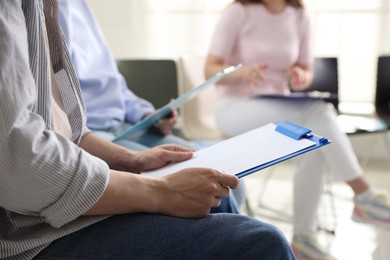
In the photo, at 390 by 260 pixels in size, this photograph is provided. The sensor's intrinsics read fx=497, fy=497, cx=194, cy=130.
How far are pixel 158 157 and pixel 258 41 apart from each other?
1.28 meters

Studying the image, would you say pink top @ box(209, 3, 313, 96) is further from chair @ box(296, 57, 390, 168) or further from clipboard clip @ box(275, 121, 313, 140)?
clipboard clip @ box(275, 121, 313, 140)

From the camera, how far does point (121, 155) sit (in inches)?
48.7

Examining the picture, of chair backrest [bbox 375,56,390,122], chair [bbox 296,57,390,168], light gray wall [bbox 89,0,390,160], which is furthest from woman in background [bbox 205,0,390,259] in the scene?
light gray wall [bbox 89,0,390,160]

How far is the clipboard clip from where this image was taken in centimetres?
96

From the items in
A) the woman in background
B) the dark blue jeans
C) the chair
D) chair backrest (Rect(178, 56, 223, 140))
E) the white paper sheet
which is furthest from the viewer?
the chair

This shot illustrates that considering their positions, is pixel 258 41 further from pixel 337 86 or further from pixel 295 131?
pixel 295 131

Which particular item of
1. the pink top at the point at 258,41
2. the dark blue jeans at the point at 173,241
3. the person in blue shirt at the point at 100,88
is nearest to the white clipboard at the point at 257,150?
the dark blue jeans at the point at 173,241

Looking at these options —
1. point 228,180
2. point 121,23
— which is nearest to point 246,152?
point 228,180

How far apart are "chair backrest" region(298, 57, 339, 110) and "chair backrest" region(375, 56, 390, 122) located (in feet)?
0.77

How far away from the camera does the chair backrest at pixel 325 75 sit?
9.59 feet

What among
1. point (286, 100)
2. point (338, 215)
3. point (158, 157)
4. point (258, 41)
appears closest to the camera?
point (158, 157)

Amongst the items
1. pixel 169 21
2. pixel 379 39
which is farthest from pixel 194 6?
pixel 379 39

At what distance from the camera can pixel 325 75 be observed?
295 centimetres

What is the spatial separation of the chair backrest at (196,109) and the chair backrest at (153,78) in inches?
2.1
